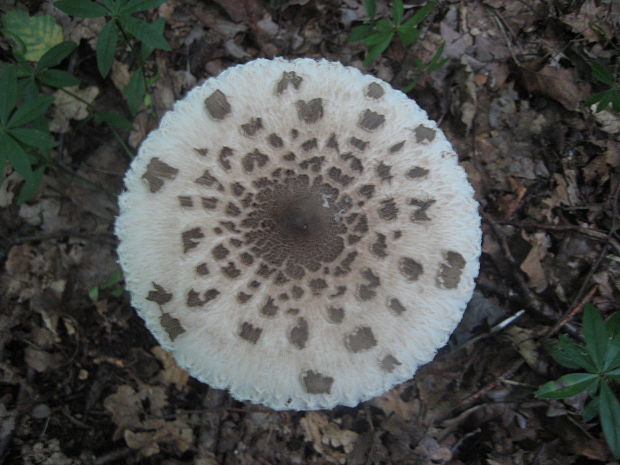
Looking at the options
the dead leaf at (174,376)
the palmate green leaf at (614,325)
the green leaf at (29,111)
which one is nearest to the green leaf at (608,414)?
the palmate green leaf at (614,325)

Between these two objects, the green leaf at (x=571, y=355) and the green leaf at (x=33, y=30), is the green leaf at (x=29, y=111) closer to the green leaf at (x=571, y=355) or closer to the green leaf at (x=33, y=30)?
the green leaf at (x=33, y=30)

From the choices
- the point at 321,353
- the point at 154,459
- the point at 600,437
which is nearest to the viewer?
the point at 321,353

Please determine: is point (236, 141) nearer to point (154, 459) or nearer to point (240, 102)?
point (240, 102)

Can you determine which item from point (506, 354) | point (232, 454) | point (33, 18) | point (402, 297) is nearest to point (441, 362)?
point (506, 354)

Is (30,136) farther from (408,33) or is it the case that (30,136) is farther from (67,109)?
(408,33)

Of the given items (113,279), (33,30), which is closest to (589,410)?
(113,279)

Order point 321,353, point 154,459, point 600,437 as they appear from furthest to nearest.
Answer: point 154,459, point 600,437, point 321,353
